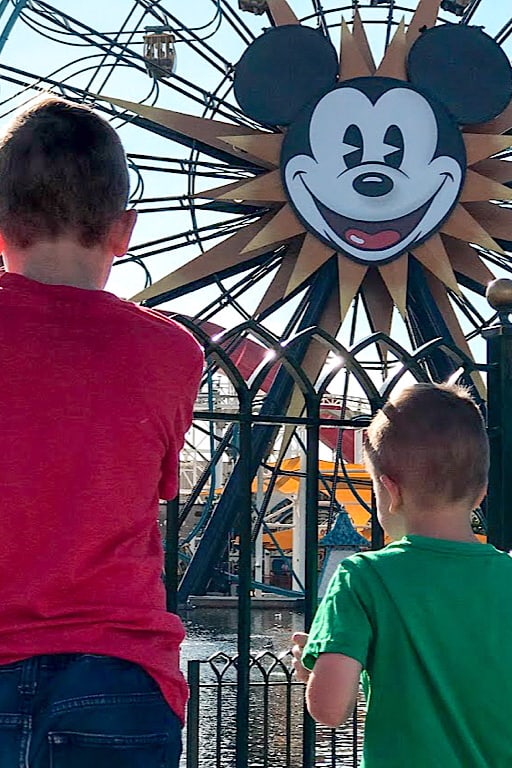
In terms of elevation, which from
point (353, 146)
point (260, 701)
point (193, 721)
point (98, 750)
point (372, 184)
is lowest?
point (260, 701)

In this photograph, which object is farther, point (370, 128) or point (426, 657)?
point (370, 128)

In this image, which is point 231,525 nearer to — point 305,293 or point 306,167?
point 305,293

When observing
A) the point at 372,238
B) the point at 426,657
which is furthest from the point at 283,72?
the point at 426,657

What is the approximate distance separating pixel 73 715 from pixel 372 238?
934cm

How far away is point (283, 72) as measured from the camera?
10766 millimetres

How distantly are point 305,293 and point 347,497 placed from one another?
30.2 ft

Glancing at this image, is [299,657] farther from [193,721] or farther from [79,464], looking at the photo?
[193,721]

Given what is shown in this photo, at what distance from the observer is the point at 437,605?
1.67 metres

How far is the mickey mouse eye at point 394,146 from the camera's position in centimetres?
1047

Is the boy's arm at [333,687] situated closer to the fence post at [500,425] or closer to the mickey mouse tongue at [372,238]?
the fence post at [500,425]

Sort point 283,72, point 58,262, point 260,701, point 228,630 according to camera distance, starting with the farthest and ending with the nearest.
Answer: point 228,630, point 283,72, point 260,701, point 58,262

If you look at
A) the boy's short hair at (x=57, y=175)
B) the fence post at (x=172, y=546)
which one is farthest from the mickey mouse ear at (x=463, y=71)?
the boy's short hair at (x=57, y=175)

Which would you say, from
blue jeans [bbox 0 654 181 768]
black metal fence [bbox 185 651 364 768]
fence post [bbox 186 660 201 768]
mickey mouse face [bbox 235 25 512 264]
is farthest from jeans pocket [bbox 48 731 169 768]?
mickey mouse face [bbox 235 25 512 264]

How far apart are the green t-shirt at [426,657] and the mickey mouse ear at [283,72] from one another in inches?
367
